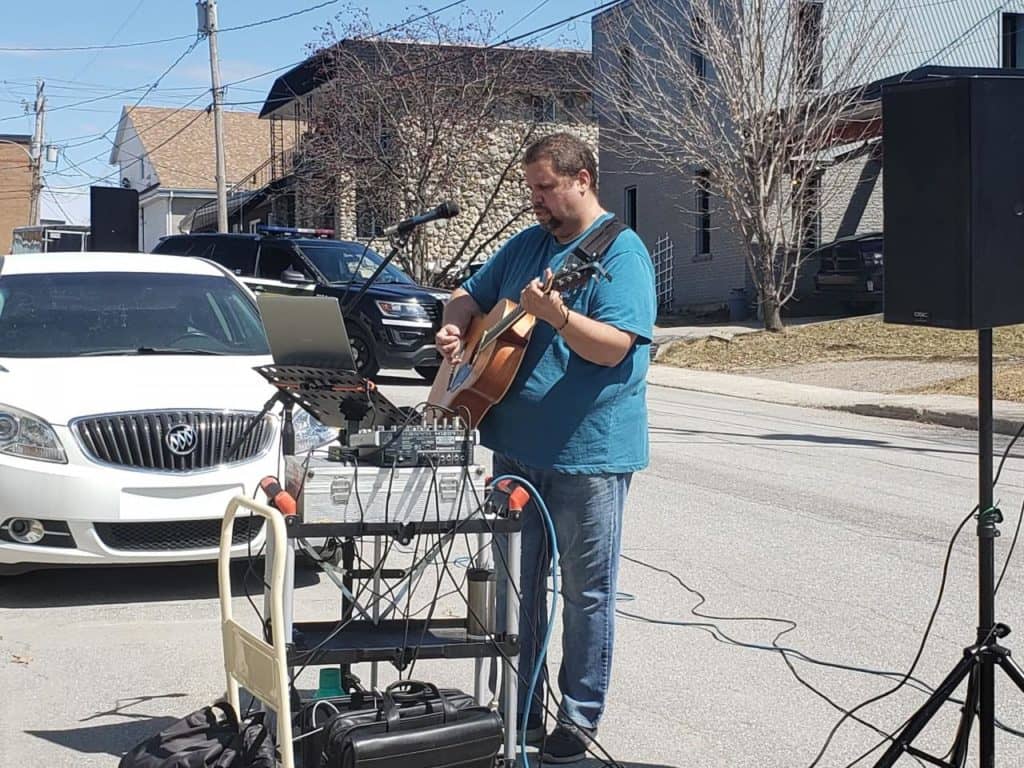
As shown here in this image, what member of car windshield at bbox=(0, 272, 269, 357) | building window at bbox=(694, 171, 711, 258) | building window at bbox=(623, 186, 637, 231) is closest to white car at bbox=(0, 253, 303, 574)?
car windshield at bbox=(0, 272, 269, 357)

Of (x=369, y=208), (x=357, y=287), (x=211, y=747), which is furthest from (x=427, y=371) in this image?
(x=211, y=747)

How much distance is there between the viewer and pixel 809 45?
24516 mm

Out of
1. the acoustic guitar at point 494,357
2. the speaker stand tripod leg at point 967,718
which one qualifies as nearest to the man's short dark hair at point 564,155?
the acoustic guitar at point 494,357

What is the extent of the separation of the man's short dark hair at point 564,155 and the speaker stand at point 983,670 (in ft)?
4.50

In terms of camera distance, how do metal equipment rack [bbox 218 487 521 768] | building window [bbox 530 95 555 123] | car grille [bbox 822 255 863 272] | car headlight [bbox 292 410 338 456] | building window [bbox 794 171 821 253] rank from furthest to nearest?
building window [bbox 530 95 555 123] → car grille [bbox 822 255 863 272] → building window [bbox 794 171 821 253] → car headlight [bbox 292 410 338 456] → metal equipment rack [bbox 218 487 521 768]

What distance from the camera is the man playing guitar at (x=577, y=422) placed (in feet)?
14.3

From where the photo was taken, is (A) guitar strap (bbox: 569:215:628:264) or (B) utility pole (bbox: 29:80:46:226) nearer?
(A) guitar strap (bbox: 569:215:628:264)

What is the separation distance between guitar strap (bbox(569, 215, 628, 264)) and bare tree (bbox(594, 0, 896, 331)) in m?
20.3

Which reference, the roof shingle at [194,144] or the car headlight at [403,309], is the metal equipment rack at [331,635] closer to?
the car headlight at [403,309]

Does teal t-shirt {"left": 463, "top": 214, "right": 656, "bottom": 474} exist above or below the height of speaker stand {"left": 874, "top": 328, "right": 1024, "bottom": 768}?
above

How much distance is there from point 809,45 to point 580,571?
71.6 ft

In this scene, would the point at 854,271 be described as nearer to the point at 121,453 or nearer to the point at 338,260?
the point at 338,260

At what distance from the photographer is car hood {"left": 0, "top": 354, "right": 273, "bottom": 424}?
22.1 feet

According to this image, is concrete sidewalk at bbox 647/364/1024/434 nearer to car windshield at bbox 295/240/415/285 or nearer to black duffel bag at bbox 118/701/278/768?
car windshield at bbox 295/240/415/285
